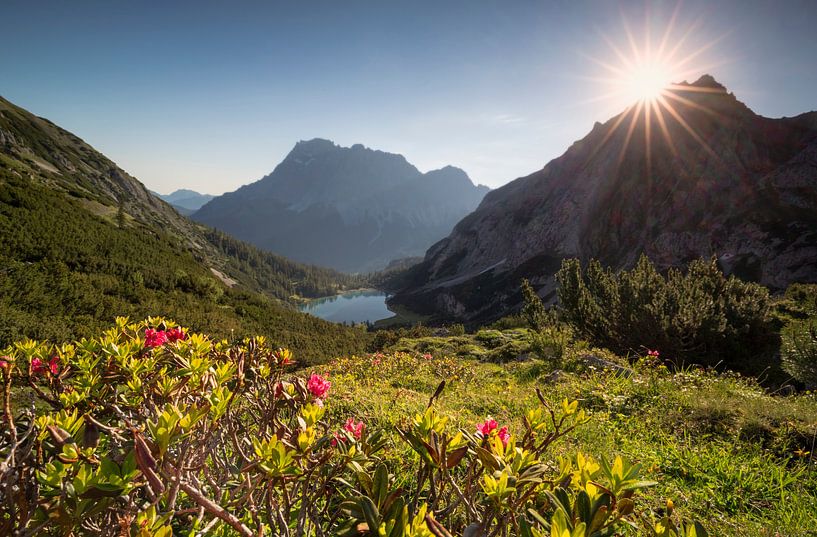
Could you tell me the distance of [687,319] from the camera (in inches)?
436

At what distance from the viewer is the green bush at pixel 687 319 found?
1127cm

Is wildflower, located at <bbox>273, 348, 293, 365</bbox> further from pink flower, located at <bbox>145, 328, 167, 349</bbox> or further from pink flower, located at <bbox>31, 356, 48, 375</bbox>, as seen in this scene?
pink flower, located at <bbox>31, 356, 48, 375</bbox>

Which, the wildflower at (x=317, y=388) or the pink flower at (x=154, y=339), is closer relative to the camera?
the wildflower at (x=317, y=388)

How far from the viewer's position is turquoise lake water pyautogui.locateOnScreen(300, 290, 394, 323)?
5320 inches

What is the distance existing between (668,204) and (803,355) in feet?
229

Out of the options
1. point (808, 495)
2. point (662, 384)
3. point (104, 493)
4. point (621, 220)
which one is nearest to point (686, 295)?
point (662, 384)

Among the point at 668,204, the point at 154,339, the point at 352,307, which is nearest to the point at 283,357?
the point at 154,339

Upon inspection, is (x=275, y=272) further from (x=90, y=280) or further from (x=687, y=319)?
(x=687, y=319)

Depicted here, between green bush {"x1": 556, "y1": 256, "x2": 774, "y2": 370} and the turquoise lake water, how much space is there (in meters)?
115

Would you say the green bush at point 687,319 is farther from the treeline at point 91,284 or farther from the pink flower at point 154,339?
the treeline at point 91,284

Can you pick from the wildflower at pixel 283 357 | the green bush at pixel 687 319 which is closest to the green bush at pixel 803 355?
the green bush at pixel 687 319

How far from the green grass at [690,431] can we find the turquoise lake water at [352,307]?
398ft

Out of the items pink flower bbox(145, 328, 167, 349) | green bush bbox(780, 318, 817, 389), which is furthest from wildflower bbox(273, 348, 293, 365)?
green bush bbox(780, 318, 817, 389)

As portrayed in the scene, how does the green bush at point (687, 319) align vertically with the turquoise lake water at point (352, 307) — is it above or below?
above
